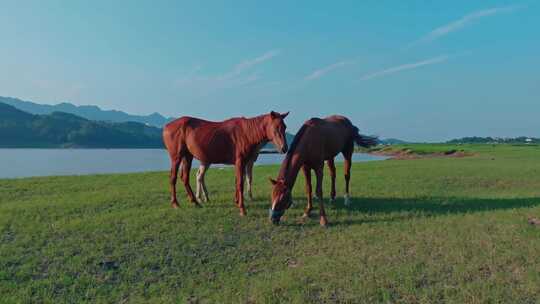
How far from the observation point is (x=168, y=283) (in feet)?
15.7

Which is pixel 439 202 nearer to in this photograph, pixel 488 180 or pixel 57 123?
pixel 488 180

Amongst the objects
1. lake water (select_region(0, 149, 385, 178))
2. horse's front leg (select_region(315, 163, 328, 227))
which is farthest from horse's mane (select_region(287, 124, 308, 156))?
lake water (select_region(0, 149, 385, 178))

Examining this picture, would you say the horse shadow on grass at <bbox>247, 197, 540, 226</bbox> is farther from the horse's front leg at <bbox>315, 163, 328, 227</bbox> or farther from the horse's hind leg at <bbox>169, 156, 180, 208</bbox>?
the horse's hind leg at <bbox>169, 156, 180, 208</bbox>

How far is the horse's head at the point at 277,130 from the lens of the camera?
7.36 meters

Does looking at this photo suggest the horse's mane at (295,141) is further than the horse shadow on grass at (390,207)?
No

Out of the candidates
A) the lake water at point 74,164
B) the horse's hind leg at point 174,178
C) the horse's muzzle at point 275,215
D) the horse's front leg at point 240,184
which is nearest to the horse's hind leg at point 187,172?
the horse's hind leg at point 174,178

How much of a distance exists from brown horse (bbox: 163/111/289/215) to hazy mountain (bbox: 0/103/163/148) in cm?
10943

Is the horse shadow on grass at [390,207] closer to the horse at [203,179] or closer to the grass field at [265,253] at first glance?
the grass field at [265,253]

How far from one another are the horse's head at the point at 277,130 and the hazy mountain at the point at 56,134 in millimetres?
111887

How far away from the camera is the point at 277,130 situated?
7.45 m

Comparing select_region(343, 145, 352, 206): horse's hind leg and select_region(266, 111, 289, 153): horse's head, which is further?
select_region(343, 145, 352, 206): horse's hind leg

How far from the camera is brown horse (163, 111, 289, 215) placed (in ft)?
25.4

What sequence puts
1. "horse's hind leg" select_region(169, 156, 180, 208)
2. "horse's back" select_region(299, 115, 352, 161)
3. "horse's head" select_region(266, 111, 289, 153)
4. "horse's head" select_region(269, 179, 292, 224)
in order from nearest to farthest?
"horse's head" select_region(269, 179, 292, 224) → "horse's head" select_region(266, 111, 289, 153) → "horse's back" select_region(299, 115, 352, 161) → "horse's hind leg" select_region(169, 156, 180, 208)

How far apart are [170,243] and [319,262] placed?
2617 millimetres
